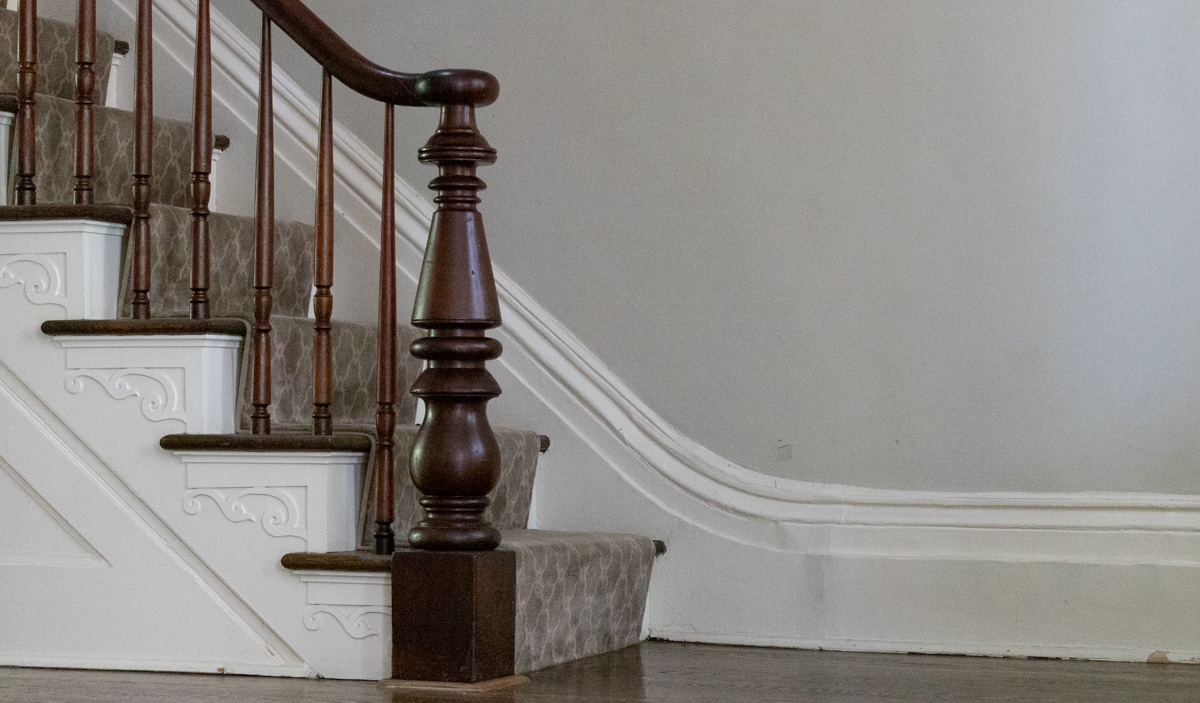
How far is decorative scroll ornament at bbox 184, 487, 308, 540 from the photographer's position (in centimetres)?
224

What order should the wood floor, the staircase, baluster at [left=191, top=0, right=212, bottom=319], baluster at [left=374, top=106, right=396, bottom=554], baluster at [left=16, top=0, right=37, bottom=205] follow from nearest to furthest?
the wood floor, the staircase, baluster at [left=374, top=106, right=396, bottom=554], baluster at [left=191, top=0, right=212, bottom=319], baluster at [left=16, top=0, right=37, bottom=205]

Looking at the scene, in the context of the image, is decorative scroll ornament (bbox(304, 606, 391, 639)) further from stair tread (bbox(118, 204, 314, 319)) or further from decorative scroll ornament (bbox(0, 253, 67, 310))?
decorative scroll ornament (bbox(0, 253, 67, 310))

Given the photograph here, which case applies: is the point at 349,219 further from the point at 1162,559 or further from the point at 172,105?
the point at 1162,559

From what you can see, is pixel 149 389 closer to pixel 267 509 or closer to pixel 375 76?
pixel 267 509

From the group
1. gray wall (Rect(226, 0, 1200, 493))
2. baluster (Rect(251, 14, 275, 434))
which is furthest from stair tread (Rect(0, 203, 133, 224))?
gray wall (Rect(226, 0, 1200, 493))

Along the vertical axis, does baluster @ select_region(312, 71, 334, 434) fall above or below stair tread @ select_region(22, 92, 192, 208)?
below

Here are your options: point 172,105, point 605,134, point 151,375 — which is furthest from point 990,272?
point 172,105

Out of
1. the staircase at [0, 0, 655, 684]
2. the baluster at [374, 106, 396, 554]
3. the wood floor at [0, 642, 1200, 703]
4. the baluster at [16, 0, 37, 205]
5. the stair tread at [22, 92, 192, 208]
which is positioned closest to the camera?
the wood floor at [0, 642, 1200, 703]

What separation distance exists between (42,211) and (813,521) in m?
1.48

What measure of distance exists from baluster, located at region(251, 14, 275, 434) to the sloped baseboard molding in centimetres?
73

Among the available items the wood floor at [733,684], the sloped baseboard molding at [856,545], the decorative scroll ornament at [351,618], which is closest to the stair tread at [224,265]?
the sloped baseboard molding at [856,545]

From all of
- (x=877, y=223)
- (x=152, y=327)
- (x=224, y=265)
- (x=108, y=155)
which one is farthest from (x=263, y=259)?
(x=877, y=223)

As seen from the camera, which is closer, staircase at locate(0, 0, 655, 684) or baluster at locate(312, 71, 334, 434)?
staircase at locate(0, 0, 655, 684)

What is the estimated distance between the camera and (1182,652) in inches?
94.5
